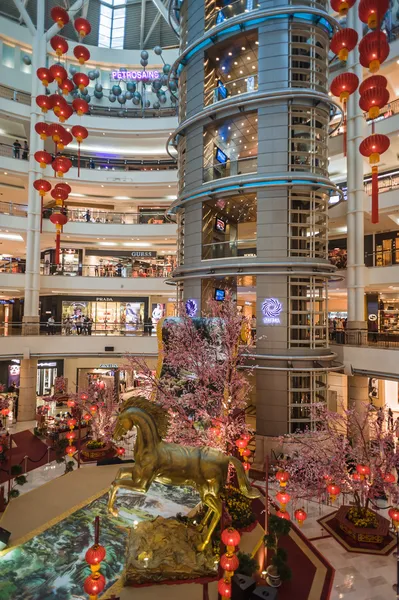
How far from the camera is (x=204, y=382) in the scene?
32.6 feet

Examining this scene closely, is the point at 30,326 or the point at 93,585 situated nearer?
the point at 93,585

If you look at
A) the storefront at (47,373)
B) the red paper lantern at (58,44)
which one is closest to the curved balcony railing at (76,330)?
the storefront at (47,373)

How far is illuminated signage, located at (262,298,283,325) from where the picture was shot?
543 inches

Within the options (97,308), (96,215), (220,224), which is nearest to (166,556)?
(220,224)

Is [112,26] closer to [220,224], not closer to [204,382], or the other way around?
[220,224]

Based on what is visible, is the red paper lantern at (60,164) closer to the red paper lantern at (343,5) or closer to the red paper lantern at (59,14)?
the red paper lantern at (59,14)

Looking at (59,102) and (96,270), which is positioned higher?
(59,102)

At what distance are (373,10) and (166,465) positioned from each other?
10.8 metres

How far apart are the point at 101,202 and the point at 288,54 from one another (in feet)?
58.0

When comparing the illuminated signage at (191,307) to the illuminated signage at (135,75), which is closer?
the illuminated signage at (191,307)

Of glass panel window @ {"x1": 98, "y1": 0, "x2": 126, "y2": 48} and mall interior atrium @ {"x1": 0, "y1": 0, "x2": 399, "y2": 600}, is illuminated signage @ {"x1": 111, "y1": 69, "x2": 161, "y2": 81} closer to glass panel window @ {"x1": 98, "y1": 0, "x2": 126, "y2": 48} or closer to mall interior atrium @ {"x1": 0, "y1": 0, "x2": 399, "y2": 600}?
mall interior atrium @ {"x1": 0, "y1": 0, "x2": 399, "y2": 600}

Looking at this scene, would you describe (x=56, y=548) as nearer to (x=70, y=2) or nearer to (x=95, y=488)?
(x=95, y=488)

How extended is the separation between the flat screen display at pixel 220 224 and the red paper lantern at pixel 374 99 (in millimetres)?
7904

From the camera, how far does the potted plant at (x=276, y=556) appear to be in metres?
6.93
